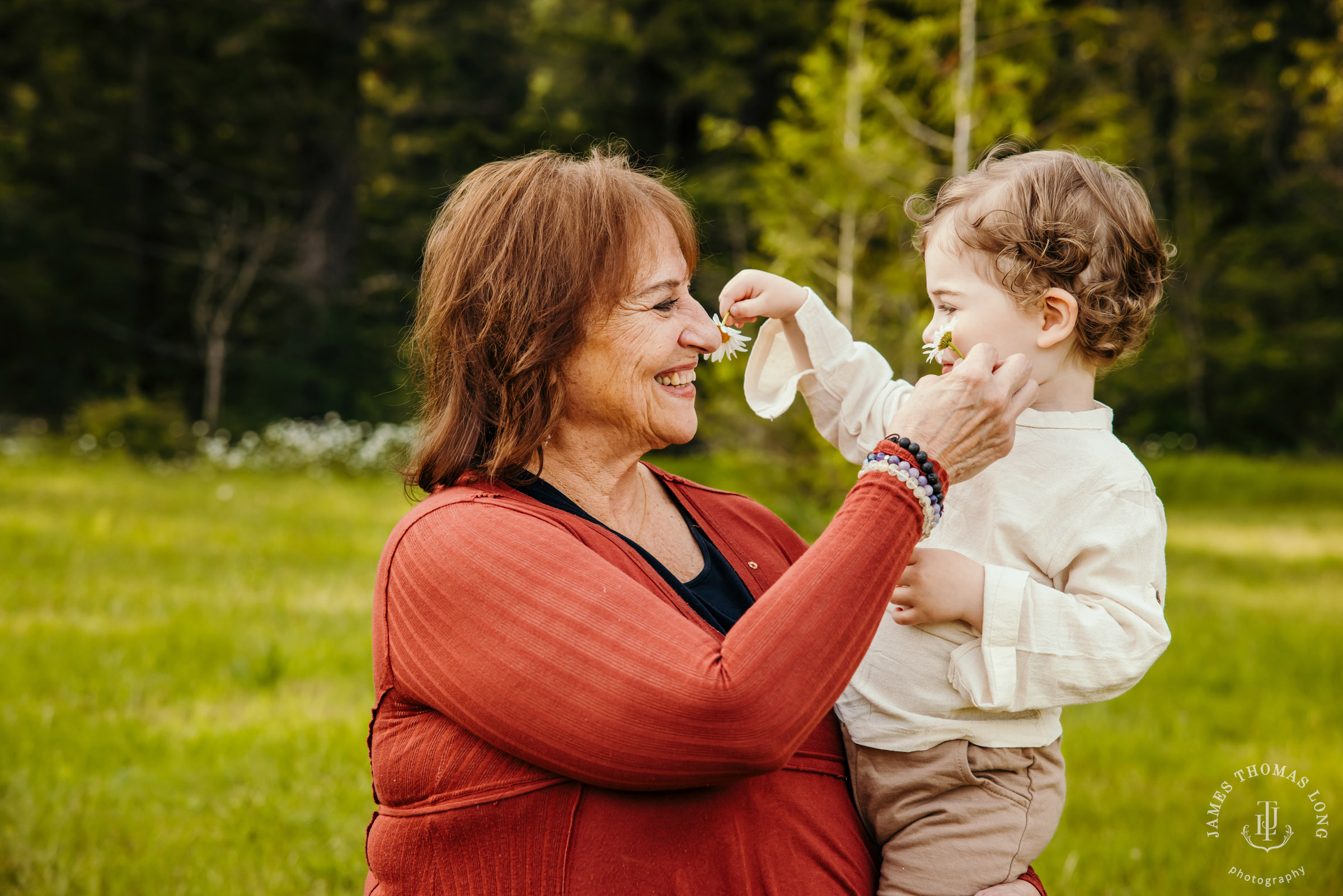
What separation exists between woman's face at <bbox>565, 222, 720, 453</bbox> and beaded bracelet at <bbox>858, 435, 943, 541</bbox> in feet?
1.46

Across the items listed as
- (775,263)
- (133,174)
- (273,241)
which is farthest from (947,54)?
(133,174)

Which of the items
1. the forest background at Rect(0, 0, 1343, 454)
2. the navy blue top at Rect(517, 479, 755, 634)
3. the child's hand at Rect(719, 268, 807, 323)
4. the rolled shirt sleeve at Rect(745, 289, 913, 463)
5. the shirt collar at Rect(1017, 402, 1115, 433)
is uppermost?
the child's hand at Rect(719, 268, 807, 323)

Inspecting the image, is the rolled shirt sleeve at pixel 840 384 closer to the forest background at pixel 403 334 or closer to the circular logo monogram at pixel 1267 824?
the forest background at pixel 403 334

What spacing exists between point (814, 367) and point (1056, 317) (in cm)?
51

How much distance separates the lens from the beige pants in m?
1.72

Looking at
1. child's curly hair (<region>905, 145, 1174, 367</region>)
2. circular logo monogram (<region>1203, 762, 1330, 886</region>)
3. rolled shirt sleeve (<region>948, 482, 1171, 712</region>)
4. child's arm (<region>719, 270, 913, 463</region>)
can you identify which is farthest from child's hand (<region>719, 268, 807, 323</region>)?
circular logo monogram (<region>1203, 762, 1330, 886</region>)

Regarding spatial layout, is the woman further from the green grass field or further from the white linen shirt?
the green grass field

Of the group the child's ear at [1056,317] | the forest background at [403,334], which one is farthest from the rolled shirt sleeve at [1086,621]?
the forest background at [403,334]

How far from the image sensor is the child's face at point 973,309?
1785mm

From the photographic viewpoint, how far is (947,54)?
732 centimetres

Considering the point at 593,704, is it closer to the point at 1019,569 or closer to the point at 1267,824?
the point at 1019,569

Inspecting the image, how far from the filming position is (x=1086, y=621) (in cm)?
163

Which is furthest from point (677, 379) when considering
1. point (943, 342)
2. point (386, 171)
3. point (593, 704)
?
point (386, 171)

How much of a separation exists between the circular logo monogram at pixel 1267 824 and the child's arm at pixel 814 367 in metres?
2.17
